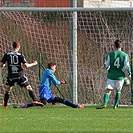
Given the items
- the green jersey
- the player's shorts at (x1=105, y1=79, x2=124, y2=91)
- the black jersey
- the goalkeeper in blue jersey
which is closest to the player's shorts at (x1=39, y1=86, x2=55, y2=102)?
the black jersey

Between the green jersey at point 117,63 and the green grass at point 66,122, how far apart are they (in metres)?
1.31

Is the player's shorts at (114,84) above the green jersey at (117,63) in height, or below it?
below

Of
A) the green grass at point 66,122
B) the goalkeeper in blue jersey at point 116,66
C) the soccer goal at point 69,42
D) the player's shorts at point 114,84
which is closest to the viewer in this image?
the green grass at point 66,122

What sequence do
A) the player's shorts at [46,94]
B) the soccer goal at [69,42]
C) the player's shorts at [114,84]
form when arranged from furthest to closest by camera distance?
1. the soccer goal at [69,42]
2. the player's shorts at [46,94]
3. the player's shorts at [114,84]

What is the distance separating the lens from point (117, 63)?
604 inches

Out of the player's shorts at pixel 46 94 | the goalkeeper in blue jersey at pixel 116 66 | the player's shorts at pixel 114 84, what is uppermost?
the goalkeeper in blue jersey at pixel 116 66

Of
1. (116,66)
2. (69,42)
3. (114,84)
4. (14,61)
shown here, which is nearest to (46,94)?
(14,61)

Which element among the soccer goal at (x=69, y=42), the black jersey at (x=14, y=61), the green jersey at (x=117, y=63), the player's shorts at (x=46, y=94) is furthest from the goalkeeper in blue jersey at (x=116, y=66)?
the soccer goal at (x=69, y=42)

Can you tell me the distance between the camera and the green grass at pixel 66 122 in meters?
10.2

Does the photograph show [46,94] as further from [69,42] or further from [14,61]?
[69,42]

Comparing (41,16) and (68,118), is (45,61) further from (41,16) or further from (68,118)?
(68,118)

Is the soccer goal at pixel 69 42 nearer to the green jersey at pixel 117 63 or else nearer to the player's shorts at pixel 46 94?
the player's shorts at pixel 46 94

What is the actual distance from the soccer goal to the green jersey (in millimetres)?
2167

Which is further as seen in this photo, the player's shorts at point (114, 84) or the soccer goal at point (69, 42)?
the soccer goal at point (69, 42)
